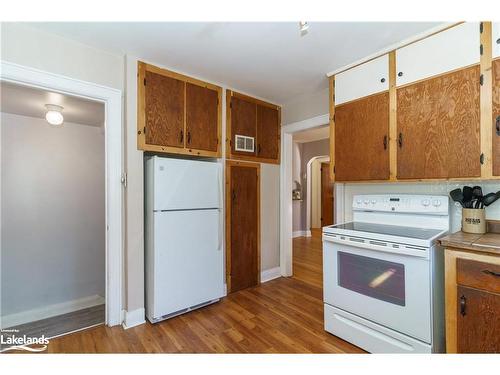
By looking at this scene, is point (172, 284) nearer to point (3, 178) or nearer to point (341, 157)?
point (341, 157)

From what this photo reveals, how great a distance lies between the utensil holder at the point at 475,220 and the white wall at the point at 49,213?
13.6ft

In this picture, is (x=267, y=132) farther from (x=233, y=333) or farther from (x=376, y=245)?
(x=233, y=333)

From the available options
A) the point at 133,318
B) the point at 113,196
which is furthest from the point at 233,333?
the point at 113,196

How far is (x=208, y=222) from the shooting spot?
2537 millimetres

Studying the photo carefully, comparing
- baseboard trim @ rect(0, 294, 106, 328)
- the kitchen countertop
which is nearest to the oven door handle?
the kitchen countertop

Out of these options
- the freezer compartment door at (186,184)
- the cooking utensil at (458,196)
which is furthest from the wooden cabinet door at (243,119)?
the cooking utensil at (458,196)

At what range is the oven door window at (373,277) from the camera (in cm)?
167

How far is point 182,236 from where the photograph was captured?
235 cm

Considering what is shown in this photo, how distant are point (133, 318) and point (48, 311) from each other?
175cm

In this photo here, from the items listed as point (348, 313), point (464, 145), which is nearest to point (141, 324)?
point (348, 313)

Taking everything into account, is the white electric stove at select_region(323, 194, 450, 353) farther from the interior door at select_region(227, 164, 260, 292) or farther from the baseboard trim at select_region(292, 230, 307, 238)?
the baseboard trim at select_region(292, 230, 307, 238)

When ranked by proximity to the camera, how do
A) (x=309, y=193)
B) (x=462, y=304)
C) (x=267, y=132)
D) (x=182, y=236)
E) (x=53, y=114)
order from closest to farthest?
(x=462, y=304) < (x=182, y=236) < (x=53, y=114) < (x=267, y=132) < (x=309, y=193)

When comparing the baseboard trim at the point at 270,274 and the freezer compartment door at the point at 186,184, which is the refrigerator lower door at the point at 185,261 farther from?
the baseboard trim at the point at 270,274
